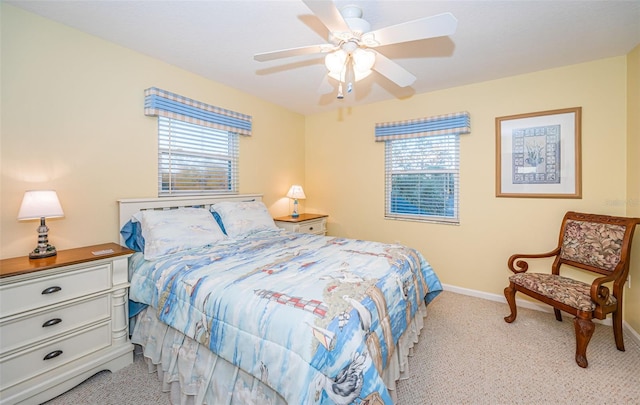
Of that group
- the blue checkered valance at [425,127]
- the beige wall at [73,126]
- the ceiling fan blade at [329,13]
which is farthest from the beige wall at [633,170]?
the beige wall at [73,126]

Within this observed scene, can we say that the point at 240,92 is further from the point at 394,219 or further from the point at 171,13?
the point at 394,219

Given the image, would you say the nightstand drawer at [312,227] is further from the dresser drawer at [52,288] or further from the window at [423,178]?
the dresser drawer at [52,288]

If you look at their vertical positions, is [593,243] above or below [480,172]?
below

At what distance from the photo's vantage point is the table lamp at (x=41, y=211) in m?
1.69

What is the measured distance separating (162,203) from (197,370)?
5.34ft

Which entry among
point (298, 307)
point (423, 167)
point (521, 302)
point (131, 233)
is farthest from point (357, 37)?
point (521, 302)

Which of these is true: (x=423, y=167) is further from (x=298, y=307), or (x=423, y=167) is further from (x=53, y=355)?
(x=53, y=355)

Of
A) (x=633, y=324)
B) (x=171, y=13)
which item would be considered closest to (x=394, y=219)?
(x=633, y=324)

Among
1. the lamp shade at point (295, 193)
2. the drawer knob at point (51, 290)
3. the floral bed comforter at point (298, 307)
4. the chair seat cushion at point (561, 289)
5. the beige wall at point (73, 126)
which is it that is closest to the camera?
the floral bed comforter at point (298, 307)

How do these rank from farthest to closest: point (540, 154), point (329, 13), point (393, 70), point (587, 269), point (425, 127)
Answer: point (425, 127) → point (540, 154) → point (587, 269) → point (393, 70) → point (329, 13)

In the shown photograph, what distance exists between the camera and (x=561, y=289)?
210cm

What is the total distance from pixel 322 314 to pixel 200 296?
769mm

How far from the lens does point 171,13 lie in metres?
1.88

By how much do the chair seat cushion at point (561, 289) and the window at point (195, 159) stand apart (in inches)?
124
